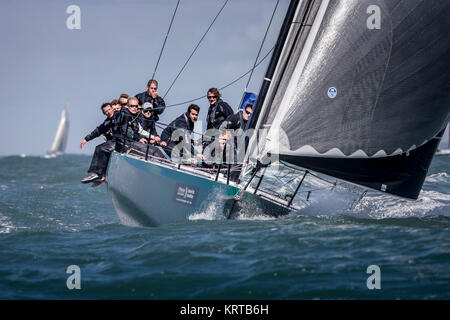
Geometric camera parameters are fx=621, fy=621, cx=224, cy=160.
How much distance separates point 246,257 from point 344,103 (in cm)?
273

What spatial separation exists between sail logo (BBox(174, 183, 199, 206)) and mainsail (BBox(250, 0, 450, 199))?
1.14 meters

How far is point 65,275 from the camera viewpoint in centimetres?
631

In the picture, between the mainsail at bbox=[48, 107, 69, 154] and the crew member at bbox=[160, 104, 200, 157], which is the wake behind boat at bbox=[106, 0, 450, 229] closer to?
the crew member at bbox=[160, 104, 200, 157]

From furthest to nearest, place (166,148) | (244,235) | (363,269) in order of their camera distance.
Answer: (166,148), (244,235), (363,269)

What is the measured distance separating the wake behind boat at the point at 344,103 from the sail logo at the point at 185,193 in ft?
0.04

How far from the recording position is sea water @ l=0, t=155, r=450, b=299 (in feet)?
18.2

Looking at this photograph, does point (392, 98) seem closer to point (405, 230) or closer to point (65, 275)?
point (405, 230)

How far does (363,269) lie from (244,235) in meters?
1.96

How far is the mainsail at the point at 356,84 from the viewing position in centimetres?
805
